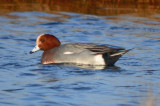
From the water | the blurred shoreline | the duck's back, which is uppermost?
the blurred shoreline

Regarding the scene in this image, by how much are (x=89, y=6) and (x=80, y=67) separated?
303 inches

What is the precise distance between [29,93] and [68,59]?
2.27m

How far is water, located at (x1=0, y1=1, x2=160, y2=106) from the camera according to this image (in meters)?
6.23

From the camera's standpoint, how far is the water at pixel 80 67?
20.5ft

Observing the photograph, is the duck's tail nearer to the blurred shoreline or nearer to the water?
the water

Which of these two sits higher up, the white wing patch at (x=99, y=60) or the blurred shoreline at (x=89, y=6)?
the blurred shoreline at (x=89, y=6)

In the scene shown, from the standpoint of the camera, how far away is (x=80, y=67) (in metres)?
8.32

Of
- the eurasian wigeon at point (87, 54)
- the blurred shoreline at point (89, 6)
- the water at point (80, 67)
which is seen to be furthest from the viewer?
the blurred shoreline at point (89, 6)

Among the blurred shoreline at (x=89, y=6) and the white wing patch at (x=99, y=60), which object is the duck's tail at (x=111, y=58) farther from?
the blurred shoreline at (x=89, y=6)

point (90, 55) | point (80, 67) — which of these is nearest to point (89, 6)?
point (90, 55)

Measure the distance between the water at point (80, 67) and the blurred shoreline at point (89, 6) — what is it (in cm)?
43

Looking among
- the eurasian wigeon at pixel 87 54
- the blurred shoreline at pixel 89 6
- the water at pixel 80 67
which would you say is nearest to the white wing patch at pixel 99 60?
the eurasian wigeon at pixel 87 54

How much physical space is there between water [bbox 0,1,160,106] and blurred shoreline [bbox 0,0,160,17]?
426mm

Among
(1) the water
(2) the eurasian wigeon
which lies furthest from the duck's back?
(1) the water
